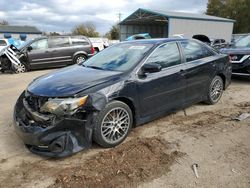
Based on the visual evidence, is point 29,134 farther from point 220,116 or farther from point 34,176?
point 220,116

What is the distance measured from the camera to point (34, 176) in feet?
10.4

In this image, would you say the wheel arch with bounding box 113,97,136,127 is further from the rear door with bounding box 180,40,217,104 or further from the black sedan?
the rear door with bounding box 180,40,217,104

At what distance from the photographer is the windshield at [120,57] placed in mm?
4355

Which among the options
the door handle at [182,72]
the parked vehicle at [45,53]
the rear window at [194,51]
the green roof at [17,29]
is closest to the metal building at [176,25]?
the parked vehicle at [45,53]

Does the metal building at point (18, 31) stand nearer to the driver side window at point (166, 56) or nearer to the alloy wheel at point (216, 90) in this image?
the alloy wheel at point (216, 90)

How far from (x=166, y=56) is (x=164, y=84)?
559 mm

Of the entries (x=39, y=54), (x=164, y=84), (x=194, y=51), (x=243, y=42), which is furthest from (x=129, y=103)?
(x=39, y=54)

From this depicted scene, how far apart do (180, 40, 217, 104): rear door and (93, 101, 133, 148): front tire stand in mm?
1568

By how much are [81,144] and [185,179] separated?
1.38m

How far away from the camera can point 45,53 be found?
40.8 feet

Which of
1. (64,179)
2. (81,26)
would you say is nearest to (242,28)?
(81,26)

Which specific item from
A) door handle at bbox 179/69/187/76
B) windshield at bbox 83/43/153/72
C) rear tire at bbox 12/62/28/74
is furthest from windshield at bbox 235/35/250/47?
rear tire at bbox 12/62/28/74

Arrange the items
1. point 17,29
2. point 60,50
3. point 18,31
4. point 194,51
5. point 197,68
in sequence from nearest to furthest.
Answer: point 197,68
point 194,51
point 60,50
point 18,31
point 17,29

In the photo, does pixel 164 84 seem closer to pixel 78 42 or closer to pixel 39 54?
pixel 39 54
